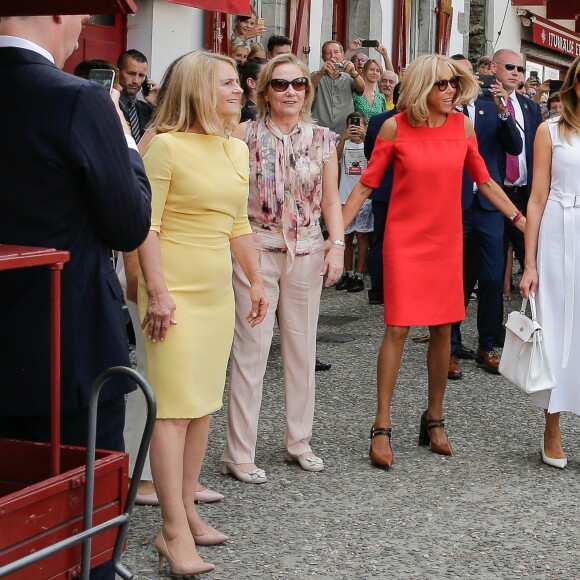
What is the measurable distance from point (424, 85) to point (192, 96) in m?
1.78

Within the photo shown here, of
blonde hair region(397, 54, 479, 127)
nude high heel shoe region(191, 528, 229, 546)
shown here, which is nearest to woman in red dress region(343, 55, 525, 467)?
blonde hair region(397, 54, 479, 127)

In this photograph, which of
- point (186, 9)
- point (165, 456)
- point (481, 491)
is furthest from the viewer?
point (186, 9)

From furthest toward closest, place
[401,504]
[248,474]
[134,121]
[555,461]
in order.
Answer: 1. [134,121]
2. [555,461]
3. [248,474]
4. [401,504]

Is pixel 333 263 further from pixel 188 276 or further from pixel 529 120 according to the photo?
pixel 529 120

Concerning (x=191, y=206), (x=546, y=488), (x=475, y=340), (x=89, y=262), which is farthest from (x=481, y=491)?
(x=475, y=340)

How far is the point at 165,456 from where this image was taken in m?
4.52

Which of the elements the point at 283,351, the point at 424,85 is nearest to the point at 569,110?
the point at 424,85

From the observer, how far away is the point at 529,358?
6133 millimetres

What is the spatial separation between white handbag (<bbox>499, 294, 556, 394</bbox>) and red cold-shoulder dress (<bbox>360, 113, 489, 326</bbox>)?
0.36m

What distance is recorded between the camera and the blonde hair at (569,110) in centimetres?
629

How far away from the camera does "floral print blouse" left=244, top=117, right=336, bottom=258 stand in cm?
589

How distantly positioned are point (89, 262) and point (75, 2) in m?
0.70

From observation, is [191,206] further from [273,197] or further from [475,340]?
[475,340]

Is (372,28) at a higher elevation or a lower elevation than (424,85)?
higher
